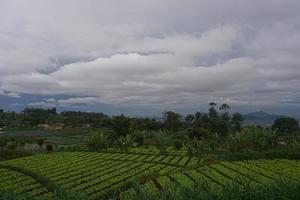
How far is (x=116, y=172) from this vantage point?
31797 mm

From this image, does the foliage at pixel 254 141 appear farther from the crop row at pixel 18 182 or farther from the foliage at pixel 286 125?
the foliage at pixel 286 125

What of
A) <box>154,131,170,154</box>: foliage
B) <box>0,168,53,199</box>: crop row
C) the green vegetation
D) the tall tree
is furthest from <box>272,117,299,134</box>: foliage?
<box>0,168,53,199</box>: crop row

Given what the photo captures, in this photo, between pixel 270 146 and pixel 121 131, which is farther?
pixel 121 131

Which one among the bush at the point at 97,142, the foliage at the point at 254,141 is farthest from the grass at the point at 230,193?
the bush at the point at 97,142

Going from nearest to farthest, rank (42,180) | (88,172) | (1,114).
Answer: (42,180) → (88,172) → (1,114)

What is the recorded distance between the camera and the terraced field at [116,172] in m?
25.7

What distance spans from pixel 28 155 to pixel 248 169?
32.2 m

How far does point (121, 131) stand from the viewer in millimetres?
67062

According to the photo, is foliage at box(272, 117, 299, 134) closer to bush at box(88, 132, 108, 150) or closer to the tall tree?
the tall tree

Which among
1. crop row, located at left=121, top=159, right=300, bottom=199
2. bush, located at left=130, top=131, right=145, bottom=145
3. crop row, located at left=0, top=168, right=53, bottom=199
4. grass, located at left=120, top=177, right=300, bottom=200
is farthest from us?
bush, located at left=130, top=131, right=145, bottom=145

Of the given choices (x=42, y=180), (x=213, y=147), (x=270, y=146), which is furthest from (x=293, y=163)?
(x=42, y=180)

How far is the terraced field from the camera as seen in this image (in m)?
25.7

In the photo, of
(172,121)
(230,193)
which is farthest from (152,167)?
(172,121)

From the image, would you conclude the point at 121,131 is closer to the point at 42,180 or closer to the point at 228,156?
the point at 228,156
